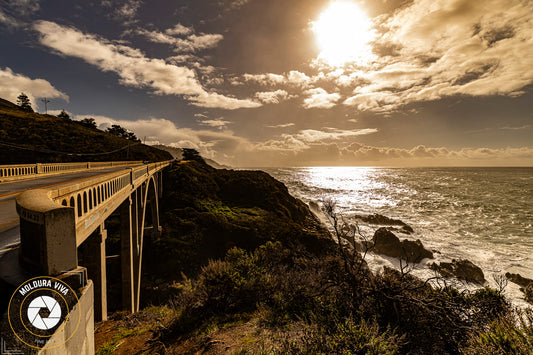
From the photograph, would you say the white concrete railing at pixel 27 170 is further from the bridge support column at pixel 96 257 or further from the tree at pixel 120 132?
the tree at pixel 120 132

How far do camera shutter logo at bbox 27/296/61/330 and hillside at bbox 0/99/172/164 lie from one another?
1777 inches

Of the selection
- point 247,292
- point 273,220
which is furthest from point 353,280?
point 273,220

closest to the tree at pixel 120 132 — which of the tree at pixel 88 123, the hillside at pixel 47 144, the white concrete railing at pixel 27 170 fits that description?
the tree at pixel 88 123

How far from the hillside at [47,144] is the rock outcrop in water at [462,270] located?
165 feet

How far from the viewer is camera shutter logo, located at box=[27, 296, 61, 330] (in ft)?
7.06

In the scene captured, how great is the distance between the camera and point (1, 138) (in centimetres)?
3503

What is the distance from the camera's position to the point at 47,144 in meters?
38.6

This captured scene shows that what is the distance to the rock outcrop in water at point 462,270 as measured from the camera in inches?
701

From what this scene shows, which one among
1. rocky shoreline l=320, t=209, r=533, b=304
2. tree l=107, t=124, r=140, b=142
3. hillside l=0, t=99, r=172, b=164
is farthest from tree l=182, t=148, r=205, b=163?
rocky shoreline l=320, t=209, r=533, b=304

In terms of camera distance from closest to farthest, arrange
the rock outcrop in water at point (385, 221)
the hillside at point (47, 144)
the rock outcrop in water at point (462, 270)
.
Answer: the rock outcrop in water at point (462, 270) < the rock outcrop in water at point (385, 221) < the hillside at point (47, 144)

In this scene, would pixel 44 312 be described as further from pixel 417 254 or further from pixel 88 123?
pixel 88 123

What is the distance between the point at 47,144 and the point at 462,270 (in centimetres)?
6137

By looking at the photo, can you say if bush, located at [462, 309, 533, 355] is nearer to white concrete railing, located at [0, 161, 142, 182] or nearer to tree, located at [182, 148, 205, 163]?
white concrete railing, located at [0, 161, 142, 182]

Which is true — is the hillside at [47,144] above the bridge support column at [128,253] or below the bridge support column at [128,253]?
above
